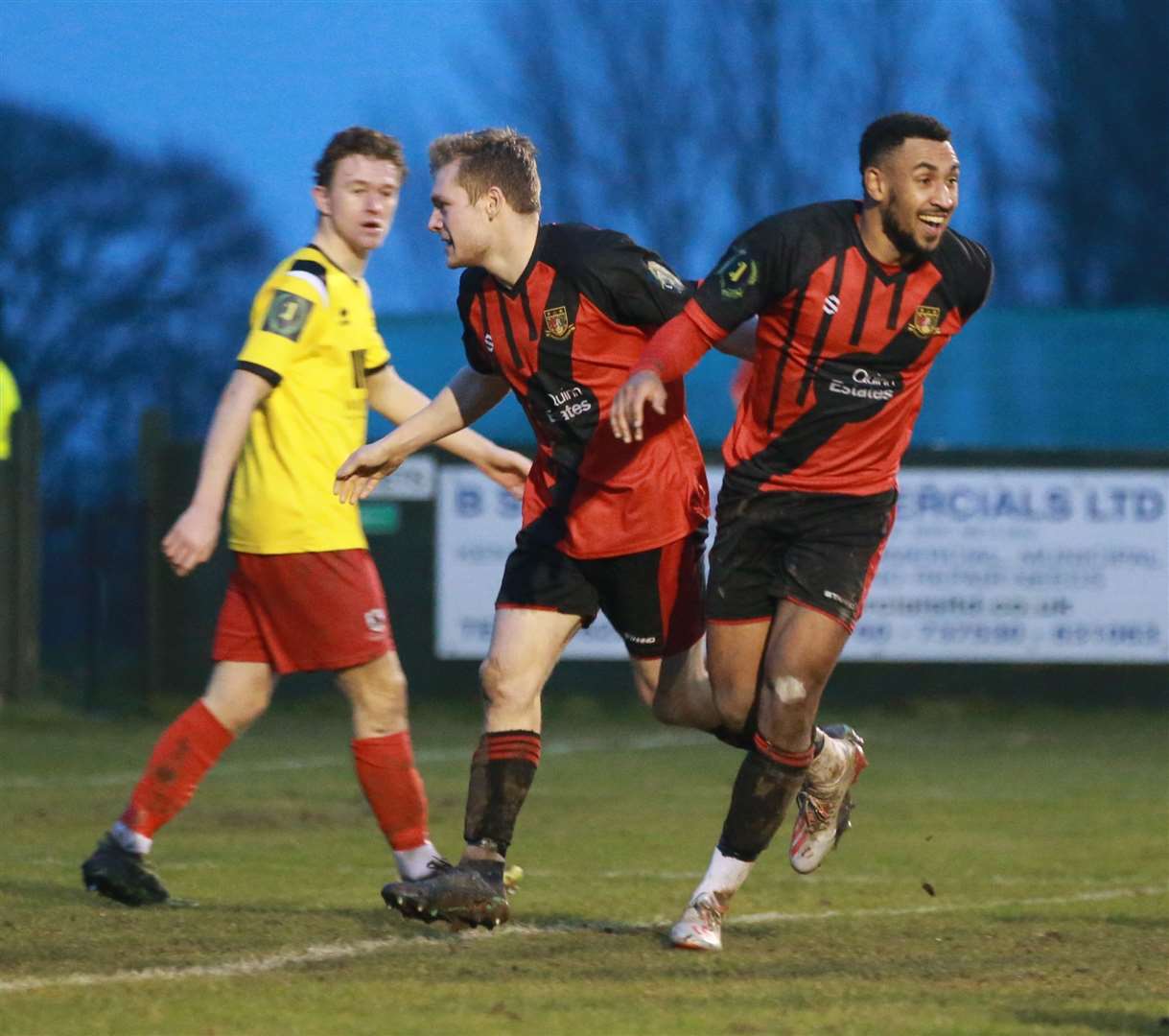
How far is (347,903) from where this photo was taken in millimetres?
6902

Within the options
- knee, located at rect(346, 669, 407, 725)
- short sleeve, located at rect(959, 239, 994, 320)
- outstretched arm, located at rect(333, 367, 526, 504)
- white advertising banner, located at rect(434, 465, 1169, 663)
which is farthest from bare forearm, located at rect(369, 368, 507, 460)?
white advertising banner, located at rect(434, 465, 1169, 663)

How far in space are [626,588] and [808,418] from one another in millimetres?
713

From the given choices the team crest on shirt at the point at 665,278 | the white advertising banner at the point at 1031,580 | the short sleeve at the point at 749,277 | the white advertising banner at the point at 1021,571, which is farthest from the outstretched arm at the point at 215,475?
the white advertising banner at the point at 1031,580

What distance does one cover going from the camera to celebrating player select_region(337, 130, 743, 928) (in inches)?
244

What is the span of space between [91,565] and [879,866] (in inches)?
433

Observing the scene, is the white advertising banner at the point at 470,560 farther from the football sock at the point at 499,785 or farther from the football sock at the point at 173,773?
the football sock at the point at 499,785

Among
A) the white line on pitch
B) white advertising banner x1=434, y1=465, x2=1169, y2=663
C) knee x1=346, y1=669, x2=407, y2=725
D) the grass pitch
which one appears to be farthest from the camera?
white advertising banner x1=434, y1=465, x2=1169, y2=663

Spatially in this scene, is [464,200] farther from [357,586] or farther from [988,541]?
[988,541]

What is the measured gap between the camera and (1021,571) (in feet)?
52.6

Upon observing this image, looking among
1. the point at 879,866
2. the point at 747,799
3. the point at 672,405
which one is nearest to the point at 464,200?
the point at 672,405

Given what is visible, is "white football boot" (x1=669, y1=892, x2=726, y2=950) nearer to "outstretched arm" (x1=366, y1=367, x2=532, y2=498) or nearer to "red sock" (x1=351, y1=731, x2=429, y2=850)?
"red sock" (x1=351, y1=731, x2=429, y2=850)

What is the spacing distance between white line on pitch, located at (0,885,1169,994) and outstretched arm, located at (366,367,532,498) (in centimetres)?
130

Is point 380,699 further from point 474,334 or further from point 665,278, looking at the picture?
point 665,278

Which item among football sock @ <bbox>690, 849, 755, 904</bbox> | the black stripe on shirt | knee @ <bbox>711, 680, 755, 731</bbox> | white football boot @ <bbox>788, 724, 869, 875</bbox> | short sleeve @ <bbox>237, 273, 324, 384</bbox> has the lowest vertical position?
football sock @ <bbox>690, 849, 755, 904</bbox>
